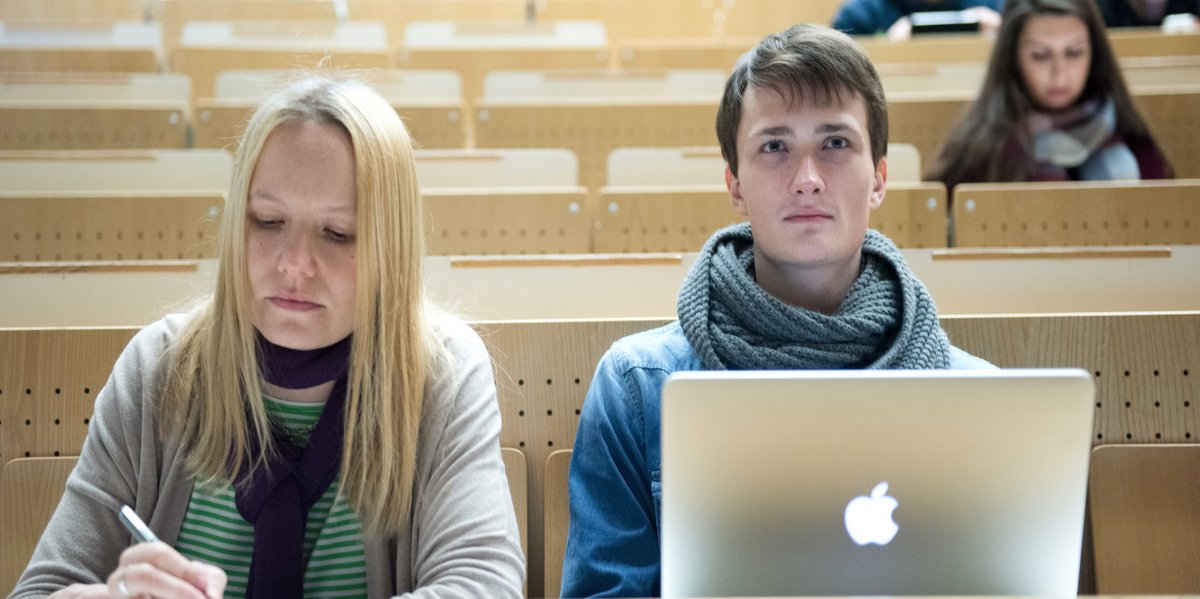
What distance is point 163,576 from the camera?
A: 770mm

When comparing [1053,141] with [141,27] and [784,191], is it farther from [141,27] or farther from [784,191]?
[141,27]

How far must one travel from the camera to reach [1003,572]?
761 mm

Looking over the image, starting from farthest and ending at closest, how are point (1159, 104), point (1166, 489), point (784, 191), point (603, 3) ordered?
1. point (603, 3)
2. point (1159, 104)
3. point (1166, 489)
4. point (784, 191)

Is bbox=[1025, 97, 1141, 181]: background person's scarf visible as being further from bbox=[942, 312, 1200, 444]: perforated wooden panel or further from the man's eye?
the man's eye

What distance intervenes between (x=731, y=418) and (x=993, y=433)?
0.54ft

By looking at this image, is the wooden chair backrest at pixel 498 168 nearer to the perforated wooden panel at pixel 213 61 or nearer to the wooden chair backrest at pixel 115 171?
the wooden chair backrest at pixel 115 171

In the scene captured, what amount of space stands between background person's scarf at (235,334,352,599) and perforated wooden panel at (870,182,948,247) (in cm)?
124

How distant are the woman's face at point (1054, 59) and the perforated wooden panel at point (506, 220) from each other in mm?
1026

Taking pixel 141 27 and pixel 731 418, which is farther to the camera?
pixel 141 27

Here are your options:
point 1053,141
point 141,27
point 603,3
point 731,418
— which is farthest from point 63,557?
point 603,3

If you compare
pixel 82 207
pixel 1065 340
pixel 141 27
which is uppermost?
pixel 141 27

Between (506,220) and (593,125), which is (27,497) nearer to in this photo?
(506,220)

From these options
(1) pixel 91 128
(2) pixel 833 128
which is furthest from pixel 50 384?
(1) pixel 91 128

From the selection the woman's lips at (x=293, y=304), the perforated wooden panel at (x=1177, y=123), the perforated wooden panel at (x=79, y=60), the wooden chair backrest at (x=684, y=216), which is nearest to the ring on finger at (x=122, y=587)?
the woman's lips at (x=293, y=304)
